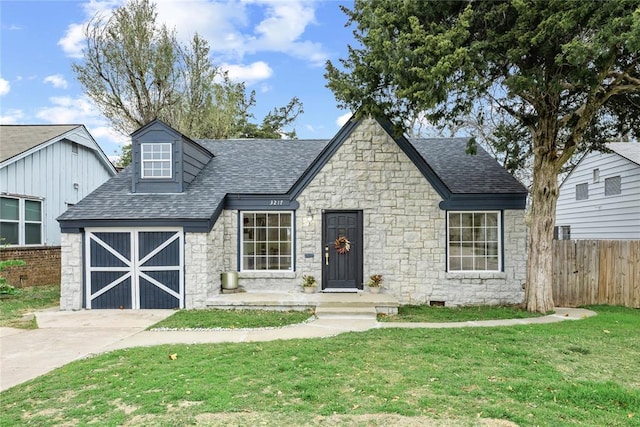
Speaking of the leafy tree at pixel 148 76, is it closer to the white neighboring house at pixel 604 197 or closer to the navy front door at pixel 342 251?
the navy front door at pixel 342 251

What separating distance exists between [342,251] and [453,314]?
3220 millimetres

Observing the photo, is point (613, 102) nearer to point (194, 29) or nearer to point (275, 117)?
point (194, 29)

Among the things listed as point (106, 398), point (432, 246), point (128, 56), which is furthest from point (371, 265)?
point (128, 56)

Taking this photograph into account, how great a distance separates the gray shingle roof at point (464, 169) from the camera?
35.0ft

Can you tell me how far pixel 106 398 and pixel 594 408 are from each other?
5.23m

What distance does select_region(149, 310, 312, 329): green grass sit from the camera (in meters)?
8.05

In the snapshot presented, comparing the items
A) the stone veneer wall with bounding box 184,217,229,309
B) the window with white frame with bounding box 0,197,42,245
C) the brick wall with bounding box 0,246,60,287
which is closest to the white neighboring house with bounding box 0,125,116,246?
the window with white frame with bounding box 0,197,42,245

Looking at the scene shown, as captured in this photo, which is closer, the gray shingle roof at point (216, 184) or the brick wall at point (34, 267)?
the gray shingle roof at point (216, 184)

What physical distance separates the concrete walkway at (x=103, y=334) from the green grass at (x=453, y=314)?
40 centimetres

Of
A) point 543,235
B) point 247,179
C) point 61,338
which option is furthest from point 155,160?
point 543,235

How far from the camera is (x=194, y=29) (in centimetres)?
2223

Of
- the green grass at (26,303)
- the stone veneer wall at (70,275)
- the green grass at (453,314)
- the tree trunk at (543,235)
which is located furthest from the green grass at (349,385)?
the stone veneer wall at (70,275)

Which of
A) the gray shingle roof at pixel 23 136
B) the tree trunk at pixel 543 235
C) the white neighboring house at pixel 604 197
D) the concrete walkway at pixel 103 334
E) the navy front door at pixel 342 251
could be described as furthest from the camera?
the white neighboring house at pixel 604 197

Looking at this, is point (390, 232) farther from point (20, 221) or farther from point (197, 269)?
point (20, 221)
